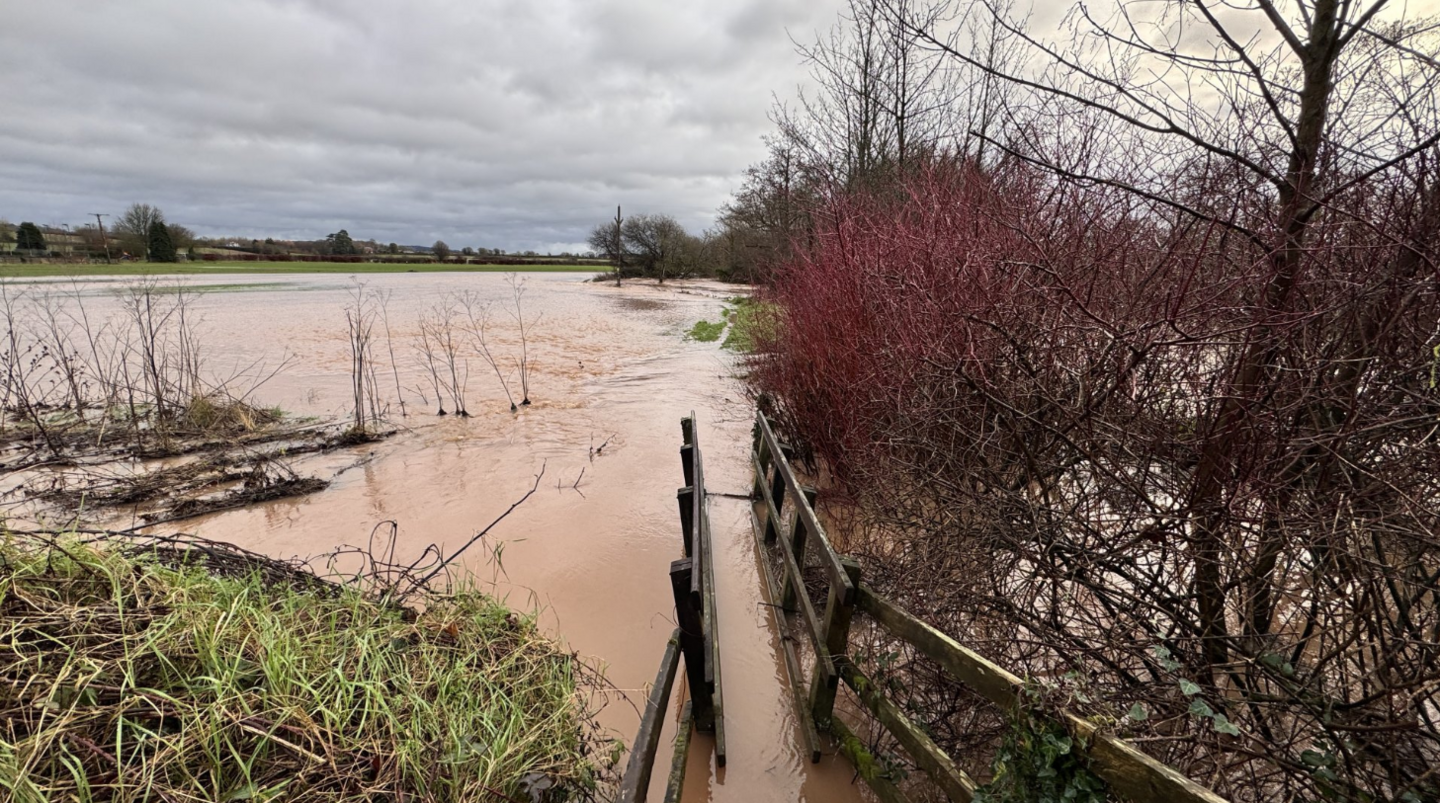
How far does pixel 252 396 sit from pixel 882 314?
1293 centimetres

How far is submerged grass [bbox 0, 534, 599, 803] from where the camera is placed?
2010 mm

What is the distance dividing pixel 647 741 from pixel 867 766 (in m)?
1.21

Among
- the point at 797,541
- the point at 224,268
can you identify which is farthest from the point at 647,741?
A: the point at 224,268

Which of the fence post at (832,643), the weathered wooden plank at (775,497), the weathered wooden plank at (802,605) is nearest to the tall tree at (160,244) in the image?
the weathered wooden plank at (775,497)

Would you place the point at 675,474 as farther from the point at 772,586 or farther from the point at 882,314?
the point at 882,314

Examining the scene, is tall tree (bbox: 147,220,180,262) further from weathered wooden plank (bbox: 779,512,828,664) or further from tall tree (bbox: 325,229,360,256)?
weathered wooden plank (bbox: 779,512,828,664)

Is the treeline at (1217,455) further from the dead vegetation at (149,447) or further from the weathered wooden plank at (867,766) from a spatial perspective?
the dead vegetation at (149,447)

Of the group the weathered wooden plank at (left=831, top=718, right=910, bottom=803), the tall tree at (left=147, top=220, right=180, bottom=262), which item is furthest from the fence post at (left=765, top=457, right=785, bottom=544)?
the tall tree at (left=147, top=220, right=180, bottom=262)

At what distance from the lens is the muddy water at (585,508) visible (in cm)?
381

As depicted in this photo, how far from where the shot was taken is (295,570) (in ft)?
12.7

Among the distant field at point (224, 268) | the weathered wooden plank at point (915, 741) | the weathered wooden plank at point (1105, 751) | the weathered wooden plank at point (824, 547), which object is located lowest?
the weathered wooden plank at point (915, 741)

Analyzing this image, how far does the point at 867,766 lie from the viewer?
288 centimetres

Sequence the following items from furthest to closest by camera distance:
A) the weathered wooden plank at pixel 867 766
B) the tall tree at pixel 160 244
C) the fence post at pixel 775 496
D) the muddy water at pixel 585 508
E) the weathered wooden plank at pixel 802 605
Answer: the tall tree at pixel 160 244, the fence post at pixel 775 496, the muddy water at pixel 585 508, the weathered wooden plank at pixel 802 605, the weathered wooden plank at pixel 867 766

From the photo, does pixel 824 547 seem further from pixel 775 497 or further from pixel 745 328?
pixel 745 328
